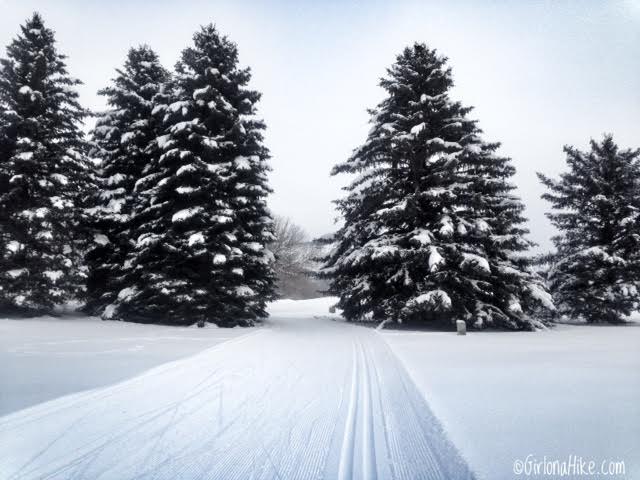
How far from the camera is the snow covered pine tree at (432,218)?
10914mm

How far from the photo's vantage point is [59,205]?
11.2 meters

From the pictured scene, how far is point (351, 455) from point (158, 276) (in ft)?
33.2

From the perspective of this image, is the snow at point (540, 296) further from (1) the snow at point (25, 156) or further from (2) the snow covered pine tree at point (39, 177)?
(1) the snow at point (25, 156)

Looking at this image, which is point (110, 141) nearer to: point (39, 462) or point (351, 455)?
point (39, 462)

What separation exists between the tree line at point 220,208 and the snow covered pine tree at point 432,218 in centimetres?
7

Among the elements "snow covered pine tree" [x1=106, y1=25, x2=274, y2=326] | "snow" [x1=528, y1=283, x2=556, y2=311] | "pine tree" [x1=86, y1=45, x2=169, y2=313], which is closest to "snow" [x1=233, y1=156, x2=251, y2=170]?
"snow covered pine tree" [x1=106, y1=25, x2=274, y2=326]

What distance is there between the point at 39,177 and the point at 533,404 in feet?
A: 49.5

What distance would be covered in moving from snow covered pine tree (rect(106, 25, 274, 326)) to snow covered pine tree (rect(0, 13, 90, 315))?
80.7 inches

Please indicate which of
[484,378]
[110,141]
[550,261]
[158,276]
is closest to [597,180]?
[550,261]

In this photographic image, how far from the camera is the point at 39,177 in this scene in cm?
1170

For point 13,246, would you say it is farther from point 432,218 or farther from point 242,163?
point 432,218

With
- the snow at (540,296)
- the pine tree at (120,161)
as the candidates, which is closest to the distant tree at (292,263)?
the pine tree at (120,161)

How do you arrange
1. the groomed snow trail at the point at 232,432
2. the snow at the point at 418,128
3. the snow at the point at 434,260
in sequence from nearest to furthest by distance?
1. the groomed snow trail at the point at 232,432
2. the snow at the point at 434,260
3. the snow at the point at 418,128

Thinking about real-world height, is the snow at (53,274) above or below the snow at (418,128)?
below
